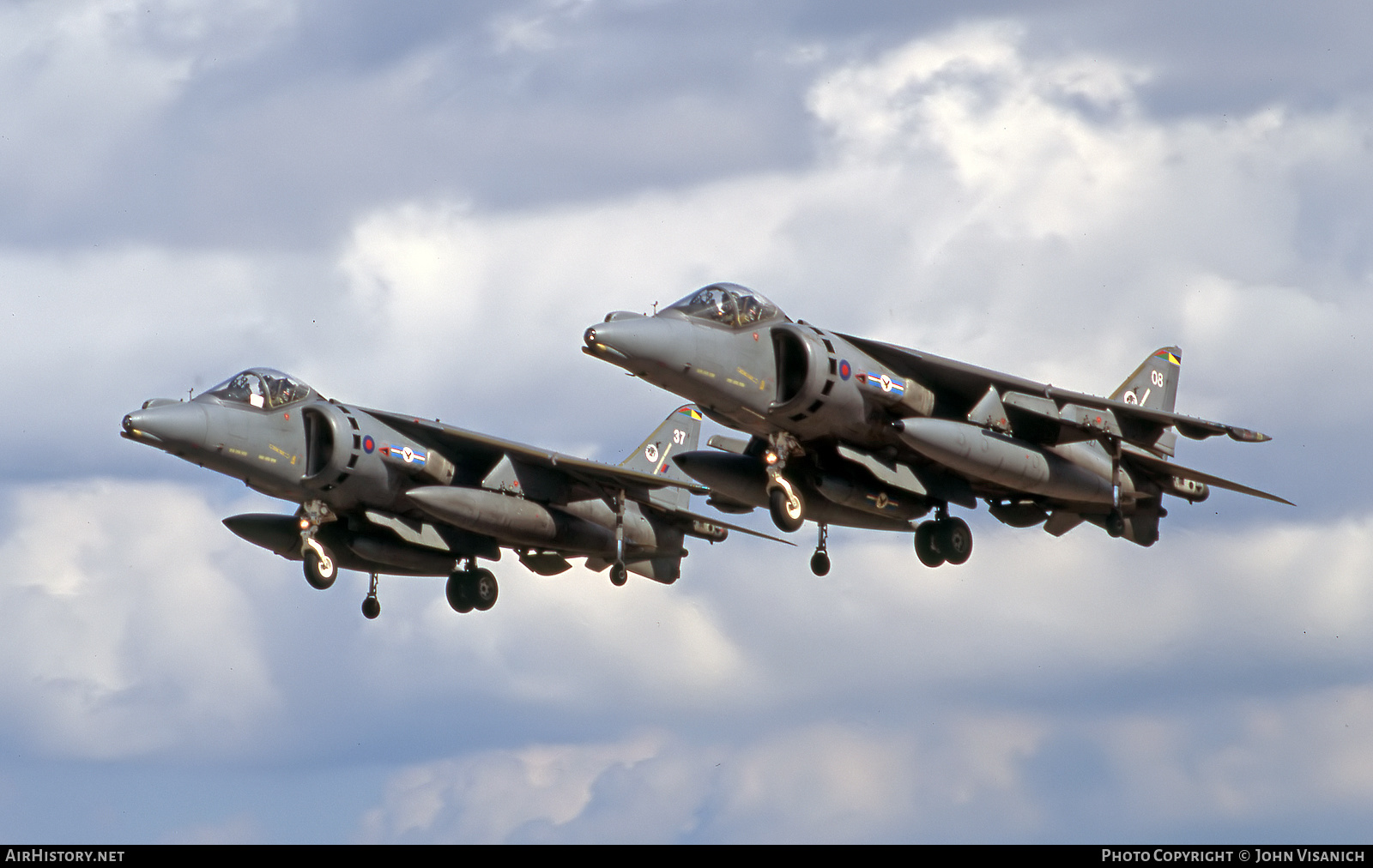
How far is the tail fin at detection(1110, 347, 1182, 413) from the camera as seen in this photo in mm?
40531

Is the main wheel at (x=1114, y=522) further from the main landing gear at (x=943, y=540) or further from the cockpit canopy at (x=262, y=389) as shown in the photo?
the cockpit canopy at (x=262, y=389)

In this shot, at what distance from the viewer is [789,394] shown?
33.3m

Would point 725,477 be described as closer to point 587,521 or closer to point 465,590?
point 587,521

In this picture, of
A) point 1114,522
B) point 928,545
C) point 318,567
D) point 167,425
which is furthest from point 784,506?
point 167,425

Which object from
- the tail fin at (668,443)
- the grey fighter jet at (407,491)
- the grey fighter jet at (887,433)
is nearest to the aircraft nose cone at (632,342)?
the grey fighter jet at (887,433)

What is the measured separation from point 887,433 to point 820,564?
3257mm

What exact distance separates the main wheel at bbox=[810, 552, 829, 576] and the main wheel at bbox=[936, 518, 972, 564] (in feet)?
6.51

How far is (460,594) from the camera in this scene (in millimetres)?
43562

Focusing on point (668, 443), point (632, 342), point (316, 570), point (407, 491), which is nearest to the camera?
point (632, 342)

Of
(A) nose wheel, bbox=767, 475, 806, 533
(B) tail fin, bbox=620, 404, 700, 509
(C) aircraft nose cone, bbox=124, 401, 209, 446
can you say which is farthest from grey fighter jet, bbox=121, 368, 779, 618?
(A) nose wheel, bbox=767, 475, 806, 533

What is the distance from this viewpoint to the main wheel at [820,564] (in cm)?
3638

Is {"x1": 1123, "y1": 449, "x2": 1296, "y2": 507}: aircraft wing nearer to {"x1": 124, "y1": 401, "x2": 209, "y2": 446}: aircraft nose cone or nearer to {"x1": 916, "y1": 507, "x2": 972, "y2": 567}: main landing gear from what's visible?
{"x1": 916, "y1": 507, "x2": 972, "y2": 567}: main landing gear

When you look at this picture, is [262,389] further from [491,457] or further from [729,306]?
[729,306]

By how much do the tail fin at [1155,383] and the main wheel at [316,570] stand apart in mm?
15138
